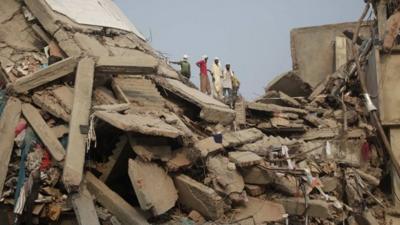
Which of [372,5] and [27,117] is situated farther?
[372,5]

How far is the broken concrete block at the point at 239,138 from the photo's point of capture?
25.5 ft

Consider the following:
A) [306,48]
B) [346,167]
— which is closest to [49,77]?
[346,167]

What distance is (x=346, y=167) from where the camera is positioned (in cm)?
927

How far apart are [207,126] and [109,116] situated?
270 centimetres

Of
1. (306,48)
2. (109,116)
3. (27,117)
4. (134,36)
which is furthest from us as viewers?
(306,48)

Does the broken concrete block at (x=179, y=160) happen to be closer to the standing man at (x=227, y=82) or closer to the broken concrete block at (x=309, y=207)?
the broken concrete block at (x=309, y=207)

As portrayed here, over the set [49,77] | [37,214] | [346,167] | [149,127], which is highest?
[49,77]

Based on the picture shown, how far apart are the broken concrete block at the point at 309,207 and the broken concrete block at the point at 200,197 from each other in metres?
1.29

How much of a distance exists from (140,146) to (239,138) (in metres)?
2.32

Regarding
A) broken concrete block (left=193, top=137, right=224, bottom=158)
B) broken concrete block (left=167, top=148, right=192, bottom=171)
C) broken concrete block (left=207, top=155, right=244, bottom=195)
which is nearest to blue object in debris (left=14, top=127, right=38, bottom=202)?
broken concrete block (left=167, top=148, right=192, bottom=171)

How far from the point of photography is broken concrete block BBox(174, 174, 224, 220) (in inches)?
254

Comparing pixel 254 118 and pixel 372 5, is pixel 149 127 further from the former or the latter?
pixel 372 5

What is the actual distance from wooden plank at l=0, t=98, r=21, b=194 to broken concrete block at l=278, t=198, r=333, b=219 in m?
4.02

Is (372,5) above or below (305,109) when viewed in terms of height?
above
